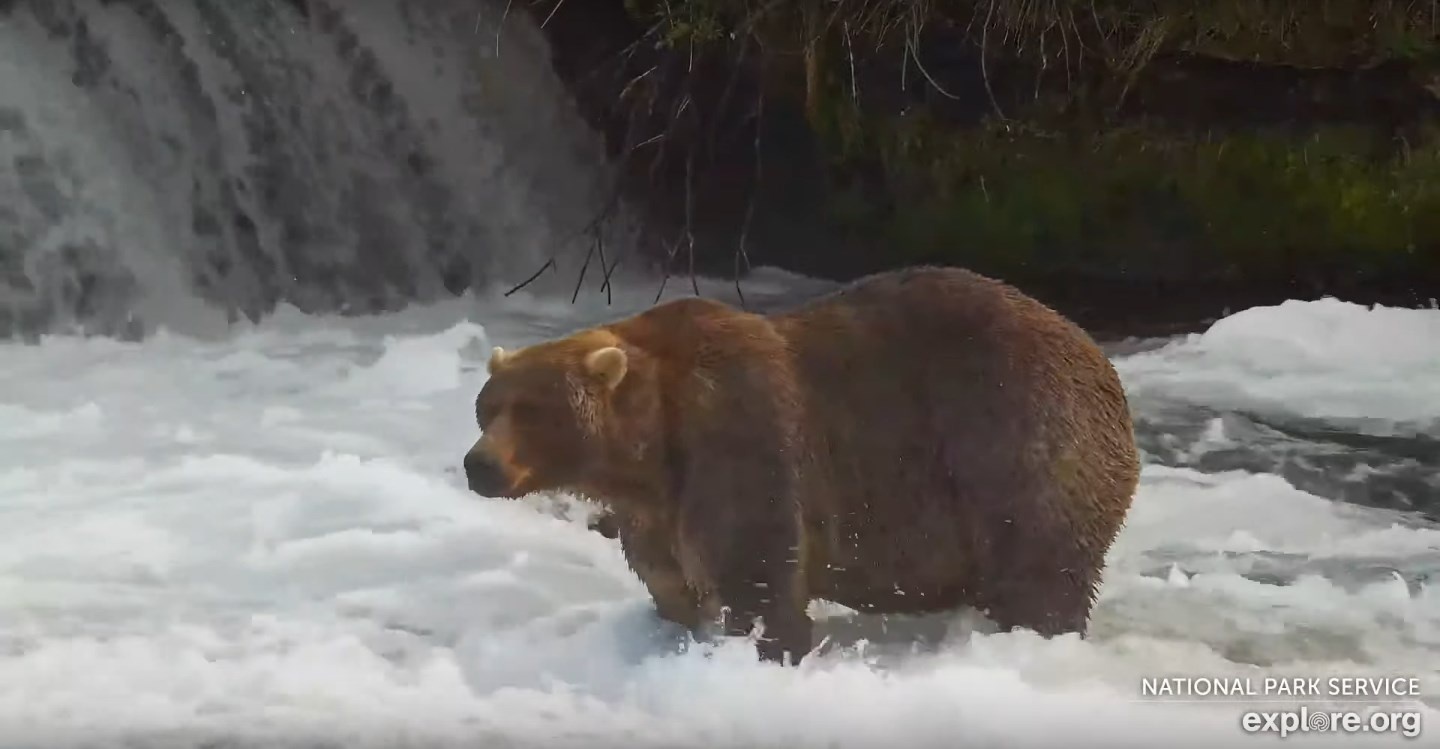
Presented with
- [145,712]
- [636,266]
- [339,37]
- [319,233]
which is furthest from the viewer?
[339,37]

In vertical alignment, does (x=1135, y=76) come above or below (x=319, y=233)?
above

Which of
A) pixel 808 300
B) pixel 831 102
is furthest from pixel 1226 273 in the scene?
pixel 808 300

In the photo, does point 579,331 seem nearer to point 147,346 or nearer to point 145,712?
point 145,712

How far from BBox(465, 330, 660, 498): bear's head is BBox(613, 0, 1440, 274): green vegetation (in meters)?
0.73

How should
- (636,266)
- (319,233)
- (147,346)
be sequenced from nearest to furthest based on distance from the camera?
1. (636,266)
2. (147,346)
3. (319,233)

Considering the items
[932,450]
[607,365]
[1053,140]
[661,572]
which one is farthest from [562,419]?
[1053,140]

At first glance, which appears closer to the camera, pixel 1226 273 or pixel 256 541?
pixel 256 541

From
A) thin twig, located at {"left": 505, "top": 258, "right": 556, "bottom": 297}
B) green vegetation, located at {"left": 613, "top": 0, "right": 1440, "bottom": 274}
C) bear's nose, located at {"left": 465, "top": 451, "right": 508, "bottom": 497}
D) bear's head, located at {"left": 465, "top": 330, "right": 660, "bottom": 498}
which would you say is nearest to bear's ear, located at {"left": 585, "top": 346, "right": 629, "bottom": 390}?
bear's head, located at {"left": 465, "top": 330, "right": 660, "bottom": 498}

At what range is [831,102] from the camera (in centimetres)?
182

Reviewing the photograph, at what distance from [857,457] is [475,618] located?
0.38m

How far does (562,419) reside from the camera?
42.8 inches

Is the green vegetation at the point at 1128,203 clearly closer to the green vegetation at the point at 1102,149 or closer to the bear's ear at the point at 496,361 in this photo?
the green vegetation at the point at 1102,149

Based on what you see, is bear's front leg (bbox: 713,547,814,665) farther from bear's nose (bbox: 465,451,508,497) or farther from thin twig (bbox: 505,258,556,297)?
thin twig (bbox: 505,258,556,297)

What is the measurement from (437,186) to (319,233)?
24cm
